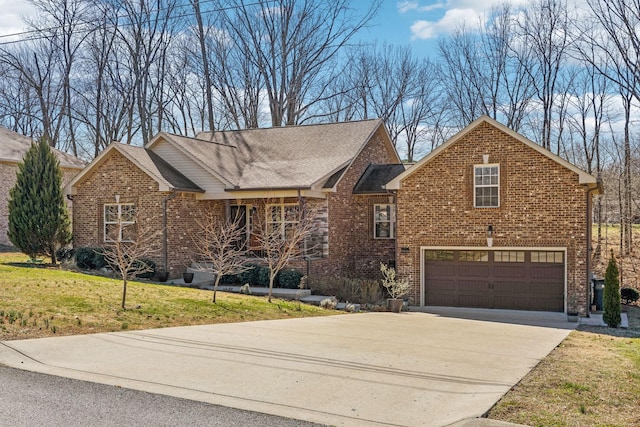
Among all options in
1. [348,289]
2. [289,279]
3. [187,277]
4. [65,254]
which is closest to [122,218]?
[65,254]

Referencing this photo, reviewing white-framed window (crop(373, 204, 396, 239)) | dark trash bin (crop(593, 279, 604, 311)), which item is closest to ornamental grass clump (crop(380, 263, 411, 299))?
white-framed window (crop(373, 204, 396, 239))

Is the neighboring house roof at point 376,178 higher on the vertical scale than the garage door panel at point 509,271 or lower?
higher

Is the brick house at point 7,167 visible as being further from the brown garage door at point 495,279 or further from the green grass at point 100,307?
the brown garage door at point 495,279

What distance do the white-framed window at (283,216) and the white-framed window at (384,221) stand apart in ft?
11.3

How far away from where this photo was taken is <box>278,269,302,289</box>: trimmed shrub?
20625 mm

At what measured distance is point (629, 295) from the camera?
23.7 meters

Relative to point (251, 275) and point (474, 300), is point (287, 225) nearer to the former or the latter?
point (251, 275)

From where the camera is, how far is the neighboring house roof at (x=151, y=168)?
71.5ft

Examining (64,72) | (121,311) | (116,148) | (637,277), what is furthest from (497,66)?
(121,311)

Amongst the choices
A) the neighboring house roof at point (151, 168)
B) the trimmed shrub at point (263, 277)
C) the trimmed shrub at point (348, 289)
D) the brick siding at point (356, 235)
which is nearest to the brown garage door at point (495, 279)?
the trimmed shrub at point (348, 289)

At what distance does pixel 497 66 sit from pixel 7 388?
1334 inches

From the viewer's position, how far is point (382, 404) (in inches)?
282

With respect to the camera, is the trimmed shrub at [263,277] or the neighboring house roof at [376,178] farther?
the neighboring house roof at [376,178]

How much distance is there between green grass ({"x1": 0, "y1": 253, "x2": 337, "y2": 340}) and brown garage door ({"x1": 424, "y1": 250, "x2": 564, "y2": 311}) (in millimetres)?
4951
